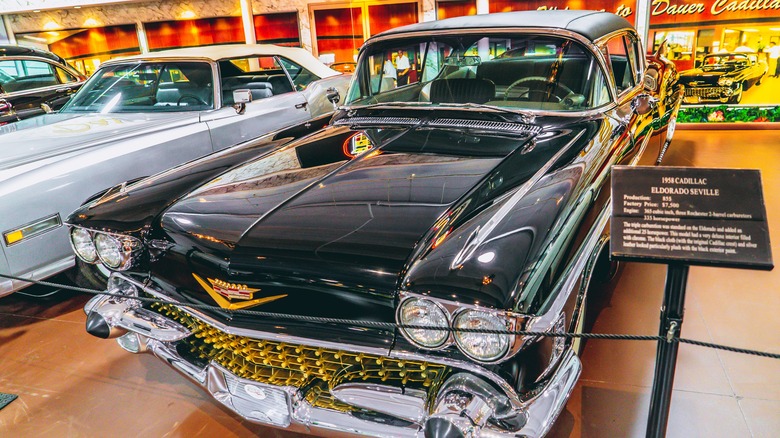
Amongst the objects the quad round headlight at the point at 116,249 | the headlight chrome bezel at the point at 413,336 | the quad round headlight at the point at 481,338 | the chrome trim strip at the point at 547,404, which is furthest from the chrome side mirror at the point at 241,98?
the chrome trim strip at the point at 547,404

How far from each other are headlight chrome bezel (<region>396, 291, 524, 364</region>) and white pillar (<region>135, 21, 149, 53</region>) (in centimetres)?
974

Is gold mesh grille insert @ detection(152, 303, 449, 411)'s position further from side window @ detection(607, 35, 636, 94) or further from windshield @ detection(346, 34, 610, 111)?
side window @ detection(607, 35, 636, 94)

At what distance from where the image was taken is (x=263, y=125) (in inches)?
171

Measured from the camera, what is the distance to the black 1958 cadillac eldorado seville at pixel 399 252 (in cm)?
151

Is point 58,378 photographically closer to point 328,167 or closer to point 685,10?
point 328,167

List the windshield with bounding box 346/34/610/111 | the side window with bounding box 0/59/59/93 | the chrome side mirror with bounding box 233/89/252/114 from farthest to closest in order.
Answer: the side window with bounding box 0/59/59/93
the chrome side mirror with bounding box 233/89/252/114
the windshield with bounding box 346/34/610/111

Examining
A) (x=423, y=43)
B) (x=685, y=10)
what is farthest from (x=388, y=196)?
(x=685, y=10)

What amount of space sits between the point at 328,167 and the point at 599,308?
5.42ft

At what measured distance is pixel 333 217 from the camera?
183 centimetres

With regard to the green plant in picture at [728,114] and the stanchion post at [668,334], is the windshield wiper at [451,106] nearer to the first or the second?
the stanchion post at [668,334]

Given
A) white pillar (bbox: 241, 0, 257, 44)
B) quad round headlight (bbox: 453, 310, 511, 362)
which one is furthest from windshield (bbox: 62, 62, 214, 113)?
white pillar (bbox: 241, 0, 257, 44)

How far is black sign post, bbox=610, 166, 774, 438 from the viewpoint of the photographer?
1349 millimetres

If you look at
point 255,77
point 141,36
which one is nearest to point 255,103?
point 255,77

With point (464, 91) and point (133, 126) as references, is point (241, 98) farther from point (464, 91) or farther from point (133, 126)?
point (464, 91)
